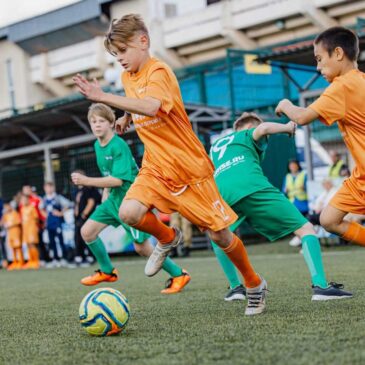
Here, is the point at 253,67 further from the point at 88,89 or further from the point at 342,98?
the point at 88,89

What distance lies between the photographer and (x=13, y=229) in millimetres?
18953

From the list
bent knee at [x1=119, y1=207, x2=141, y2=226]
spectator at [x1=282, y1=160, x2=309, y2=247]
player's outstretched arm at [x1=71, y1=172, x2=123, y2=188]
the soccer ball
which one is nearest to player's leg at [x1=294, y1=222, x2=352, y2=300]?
bent knee at [x1=119, y1=207, x2=141, y2=226]

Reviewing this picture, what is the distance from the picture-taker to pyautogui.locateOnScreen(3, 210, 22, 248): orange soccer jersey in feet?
61.9

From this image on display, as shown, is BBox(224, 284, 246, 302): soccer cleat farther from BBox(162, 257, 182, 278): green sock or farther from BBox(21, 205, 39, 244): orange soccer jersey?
BBox(21, 205, 39, 244): orange soccer jersey

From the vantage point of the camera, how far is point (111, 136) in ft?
27.6

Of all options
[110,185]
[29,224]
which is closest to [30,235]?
[29,224]

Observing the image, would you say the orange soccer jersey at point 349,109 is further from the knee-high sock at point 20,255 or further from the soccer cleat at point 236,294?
the knee-high sock at point 20,255

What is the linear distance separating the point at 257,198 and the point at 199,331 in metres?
1.82

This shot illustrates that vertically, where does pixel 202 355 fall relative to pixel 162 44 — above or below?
below

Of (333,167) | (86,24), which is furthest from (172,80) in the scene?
(86,24)

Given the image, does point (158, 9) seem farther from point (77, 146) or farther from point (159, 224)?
point (159, 224)

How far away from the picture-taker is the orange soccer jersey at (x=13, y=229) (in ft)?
61.9

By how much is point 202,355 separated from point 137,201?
5.32ft

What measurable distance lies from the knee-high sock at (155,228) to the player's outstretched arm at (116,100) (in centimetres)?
80
